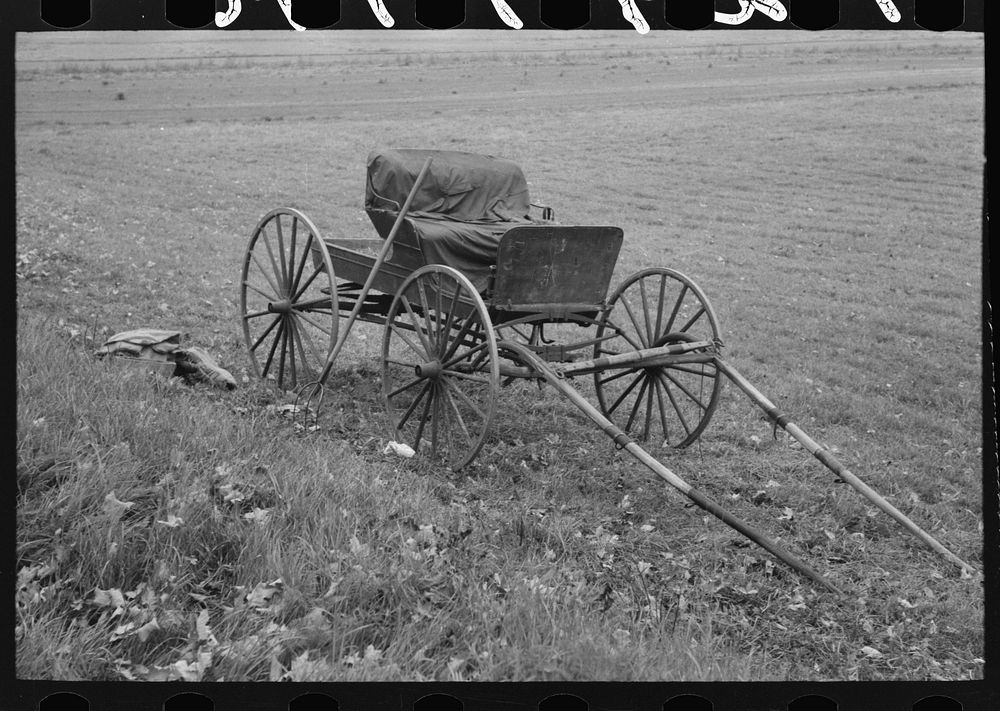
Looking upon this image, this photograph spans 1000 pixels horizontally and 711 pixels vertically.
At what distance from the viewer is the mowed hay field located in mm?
3842

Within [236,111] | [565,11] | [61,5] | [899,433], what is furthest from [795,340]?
[236,111]

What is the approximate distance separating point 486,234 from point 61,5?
3498 mm

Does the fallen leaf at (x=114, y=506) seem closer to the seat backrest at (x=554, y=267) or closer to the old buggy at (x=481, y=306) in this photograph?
the old buggy at (x=481, y=306)

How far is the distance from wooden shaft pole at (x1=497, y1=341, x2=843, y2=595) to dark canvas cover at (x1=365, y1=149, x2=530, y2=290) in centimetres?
95

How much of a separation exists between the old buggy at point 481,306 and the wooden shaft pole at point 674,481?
17 millimetres

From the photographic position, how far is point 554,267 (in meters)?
6.45

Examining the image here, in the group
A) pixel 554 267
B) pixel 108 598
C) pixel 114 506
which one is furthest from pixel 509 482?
pixel 108 598

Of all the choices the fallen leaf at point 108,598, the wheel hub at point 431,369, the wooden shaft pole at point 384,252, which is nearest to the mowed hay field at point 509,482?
the fallen leaf at point 108,598

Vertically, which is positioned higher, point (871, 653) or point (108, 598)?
point (108, 598)

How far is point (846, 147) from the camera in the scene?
20797mm

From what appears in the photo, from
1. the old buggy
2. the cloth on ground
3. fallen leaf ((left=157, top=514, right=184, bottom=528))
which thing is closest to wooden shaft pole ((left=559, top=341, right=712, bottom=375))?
the old buggy

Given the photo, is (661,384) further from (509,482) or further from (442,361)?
(442,361)

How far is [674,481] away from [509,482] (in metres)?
1.57

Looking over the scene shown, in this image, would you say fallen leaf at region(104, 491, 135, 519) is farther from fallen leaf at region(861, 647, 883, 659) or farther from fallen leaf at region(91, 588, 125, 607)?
fallen leaf at region(861, 647, 883, 659)
